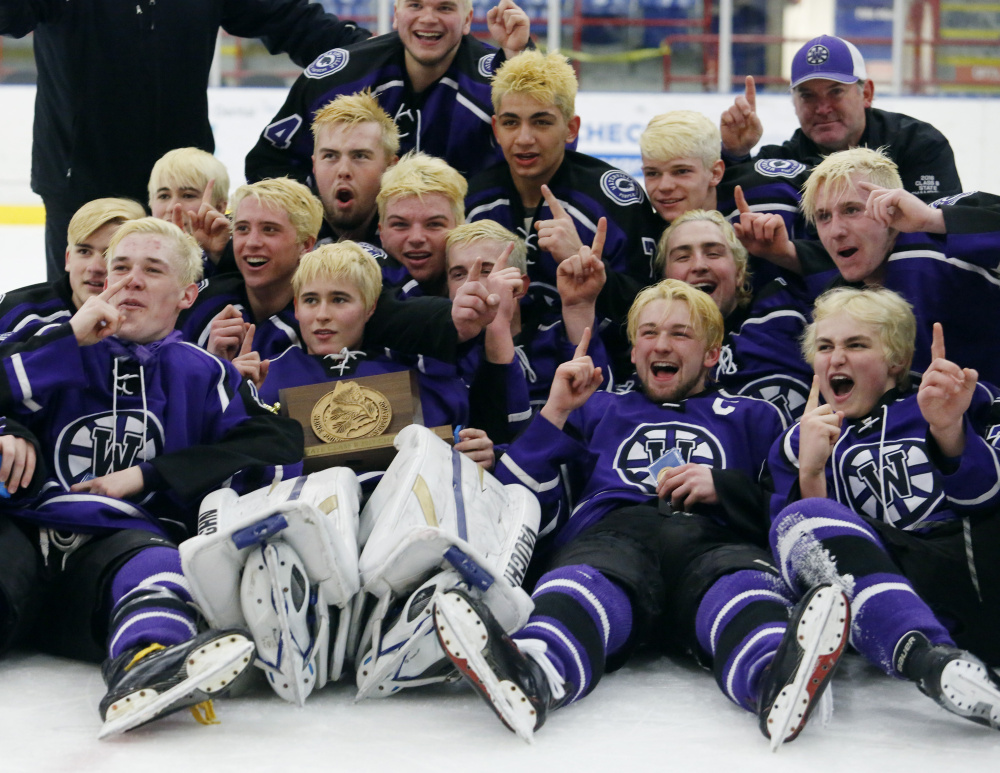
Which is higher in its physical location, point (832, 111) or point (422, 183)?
point (832, 111)

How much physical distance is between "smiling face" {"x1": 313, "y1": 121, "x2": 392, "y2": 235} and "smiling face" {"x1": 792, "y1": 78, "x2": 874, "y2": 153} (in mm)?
1020

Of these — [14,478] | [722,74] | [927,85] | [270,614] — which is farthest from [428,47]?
[927,85]

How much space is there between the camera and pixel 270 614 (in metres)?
1.51

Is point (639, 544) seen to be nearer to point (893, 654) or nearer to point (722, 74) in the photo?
point (893, 654)

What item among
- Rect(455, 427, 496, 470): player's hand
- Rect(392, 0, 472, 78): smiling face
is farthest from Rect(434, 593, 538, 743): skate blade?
Rect(392, 0, 472, 78): smiling face

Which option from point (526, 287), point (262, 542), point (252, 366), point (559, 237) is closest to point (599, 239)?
point (559, 237)

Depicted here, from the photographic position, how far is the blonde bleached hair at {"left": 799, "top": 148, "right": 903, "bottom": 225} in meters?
2.25

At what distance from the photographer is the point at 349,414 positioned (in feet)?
6.62

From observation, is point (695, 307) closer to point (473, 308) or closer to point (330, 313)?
point (473, 308)

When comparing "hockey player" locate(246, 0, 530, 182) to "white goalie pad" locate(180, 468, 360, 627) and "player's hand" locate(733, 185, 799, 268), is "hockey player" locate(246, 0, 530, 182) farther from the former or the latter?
"white goalie pad" locate(180, 468, 360, 627)

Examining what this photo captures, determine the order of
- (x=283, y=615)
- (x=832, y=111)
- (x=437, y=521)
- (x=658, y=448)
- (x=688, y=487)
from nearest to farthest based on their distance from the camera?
(x=283, y=615)
(x=437, y=521)
(x=688, y=487)
(x=658, y=448)
(x=832, y=111)

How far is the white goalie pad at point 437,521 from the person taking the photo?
5.07 feet

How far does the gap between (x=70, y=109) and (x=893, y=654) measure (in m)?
2.49

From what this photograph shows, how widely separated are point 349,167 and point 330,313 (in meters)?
0.56
